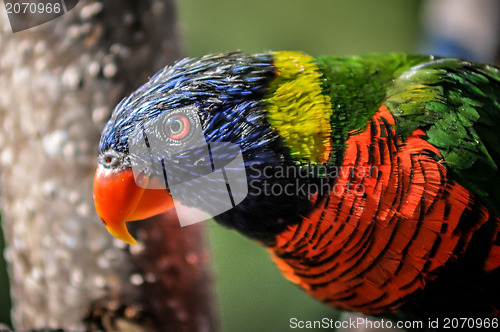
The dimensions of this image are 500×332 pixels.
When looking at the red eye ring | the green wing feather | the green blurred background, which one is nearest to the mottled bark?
the green blurred background

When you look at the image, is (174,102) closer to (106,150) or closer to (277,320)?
(106,150)

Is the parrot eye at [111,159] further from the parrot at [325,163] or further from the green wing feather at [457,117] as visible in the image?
the green wing feather at [457,117]

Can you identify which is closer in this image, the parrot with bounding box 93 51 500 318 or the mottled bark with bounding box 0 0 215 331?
the parrot with bounding box 93 51 500 318

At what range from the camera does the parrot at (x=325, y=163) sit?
1.26 meters

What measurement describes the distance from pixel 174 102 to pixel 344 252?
701mm

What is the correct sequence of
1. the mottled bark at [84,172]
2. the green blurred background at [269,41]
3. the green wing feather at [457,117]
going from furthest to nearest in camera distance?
the green blurred background at [269,41]
the mottled bark at [84,172]
the green wing feather at [457,117]

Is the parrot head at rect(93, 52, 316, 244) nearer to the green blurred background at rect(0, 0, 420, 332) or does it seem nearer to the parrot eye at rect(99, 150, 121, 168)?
the parrot eye at rect(99, 150, 121, 168)

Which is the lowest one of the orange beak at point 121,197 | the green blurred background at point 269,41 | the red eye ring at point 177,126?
the green blurred background at point 269,41

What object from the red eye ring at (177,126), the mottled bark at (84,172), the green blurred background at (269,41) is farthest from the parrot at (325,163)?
the green blurred background at (269,41)

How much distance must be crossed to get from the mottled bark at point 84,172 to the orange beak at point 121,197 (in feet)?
1.52

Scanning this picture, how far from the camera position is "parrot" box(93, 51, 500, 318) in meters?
1.26

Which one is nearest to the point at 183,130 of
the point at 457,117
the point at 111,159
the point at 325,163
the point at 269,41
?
the point at 111,159

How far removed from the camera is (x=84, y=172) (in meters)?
1.78

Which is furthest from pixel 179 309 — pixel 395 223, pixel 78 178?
pixel 395 223
